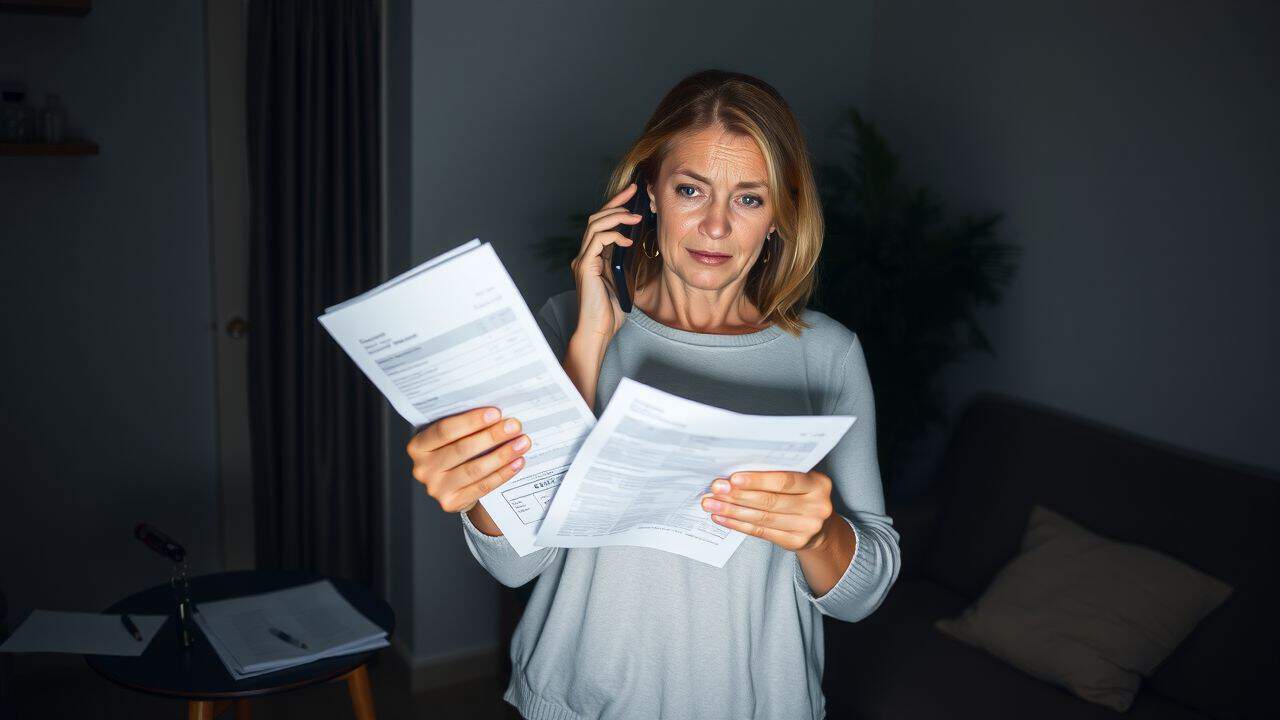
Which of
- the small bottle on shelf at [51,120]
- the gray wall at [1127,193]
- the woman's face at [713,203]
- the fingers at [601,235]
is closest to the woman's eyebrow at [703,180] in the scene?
the woman's face at [713,203]

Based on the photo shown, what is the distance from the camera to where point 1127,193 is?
246 cm

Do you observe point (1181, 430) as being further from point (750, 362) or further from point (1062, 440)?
point (750, 362)

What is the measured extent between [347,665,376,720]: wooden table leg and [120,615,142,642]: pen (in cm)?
40

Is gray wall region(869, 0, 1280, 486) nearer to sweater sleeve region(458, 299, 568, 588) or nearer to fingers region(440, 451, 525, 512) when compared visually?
sweater sleeve region(458, 299, 568, 588)

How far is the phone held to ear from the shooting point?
1.25 meters

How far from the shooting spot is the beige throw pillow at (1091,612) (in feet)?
6.73

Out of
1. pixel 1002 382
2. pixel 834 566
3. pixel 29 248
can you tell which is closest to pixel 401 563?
pixel 29 248

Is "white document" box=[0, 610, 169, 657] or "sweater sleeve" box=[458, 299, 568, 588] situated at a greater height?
"sweater sleeve" box=[458, 299, 568, 588]

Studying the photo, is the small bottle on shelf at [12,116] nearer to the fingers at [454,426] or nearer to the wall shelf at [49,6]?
the wall shelf at [49,6]

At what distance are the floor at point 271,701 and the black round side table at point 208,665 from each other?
63cm

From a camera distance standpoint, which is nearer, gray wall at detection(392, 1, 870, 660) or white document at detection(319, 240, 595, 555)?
white document at detection(319, 240, 595, 555)

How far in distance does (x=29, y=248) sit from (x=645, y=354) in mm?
2204

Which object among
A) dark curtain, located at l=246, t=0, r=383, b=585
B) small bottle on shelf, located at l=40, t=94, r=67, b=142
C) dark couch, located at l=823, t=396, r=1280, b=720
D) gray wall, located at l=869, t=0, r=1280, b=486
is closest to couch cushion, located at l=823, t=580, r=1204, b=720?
dark couch, located at l=823, t=396, r=1280, b=720

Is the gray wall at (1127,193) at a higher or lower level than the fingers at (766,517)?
higher
